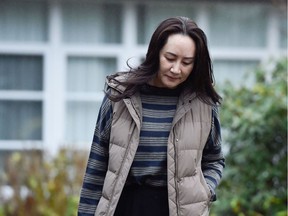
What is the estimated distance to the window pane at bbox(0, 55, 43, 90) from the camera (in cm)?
960

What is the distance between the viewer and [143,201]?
4.21 meters

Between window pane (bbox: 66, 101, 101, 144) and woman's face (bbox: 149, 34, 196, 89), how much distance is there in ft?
18.6

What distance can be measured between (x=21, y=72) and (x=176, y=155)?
573 centimetres

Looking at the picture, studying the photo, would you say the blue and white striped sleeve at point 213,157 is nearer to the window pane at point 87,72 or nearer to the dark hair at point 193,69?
the dark hair at point 193,69

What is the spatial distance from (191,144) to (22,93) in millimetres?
5617

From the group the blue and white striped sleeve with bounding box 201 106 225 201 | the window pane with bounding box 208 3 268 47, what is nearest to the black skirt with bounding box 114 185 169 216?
the blue and white striped sleeve with bounding box 201 106 225 201

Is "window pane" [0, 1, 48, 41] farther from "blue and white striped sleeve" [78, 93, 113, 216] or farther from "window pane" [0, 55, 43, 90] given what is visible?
"blue and white striped sleeve" [78, 93, 113, 216]

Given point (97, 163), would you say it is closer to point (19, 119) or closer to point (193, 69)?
point (193, 69)

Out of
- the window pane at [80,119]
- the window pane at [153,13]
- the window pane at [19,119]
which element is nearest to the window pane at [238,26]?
the window pane at [153,13]

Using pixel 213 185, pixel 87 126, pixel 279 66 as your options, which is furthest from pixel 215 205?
pixel 213 185

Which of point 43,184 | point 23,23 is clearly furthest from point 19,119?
point 43,184

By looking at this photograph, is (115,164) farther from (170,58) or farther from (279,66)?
(279,66)

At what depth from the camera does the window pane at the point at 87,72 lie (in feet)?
32.0

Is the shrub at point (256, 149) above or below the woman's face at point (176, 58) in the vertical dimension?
below
